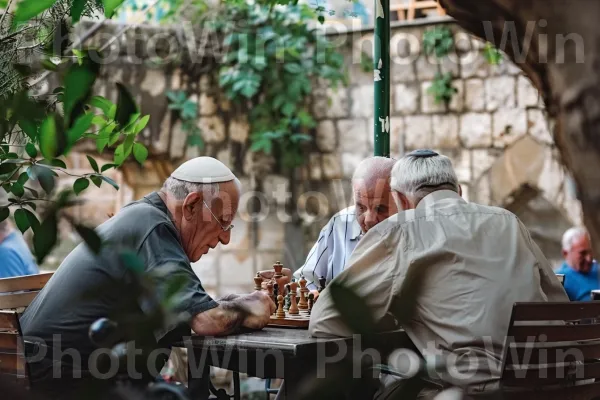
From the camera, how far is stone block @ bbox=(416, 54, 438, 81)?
8.12 meters

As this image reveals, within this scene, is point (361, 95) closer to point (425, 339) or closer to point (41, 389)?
point (425, 339)

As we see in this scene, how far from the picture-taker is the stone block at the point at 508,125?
7891mm

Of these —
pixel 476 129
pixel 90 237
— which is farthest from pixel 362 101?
pixel 90 237

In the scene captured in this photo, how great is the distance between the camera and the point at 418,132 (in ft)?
27.0

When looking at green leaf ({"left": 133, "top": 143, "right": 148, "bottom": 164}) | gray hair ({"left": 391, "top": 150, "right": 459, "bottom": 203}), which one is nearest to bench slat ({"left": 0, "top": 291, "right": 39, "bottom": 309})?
green leaf ({"left": 133, "top": 143, "right": 148, "bottom": 164})

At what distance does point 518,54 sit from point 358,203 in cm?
334

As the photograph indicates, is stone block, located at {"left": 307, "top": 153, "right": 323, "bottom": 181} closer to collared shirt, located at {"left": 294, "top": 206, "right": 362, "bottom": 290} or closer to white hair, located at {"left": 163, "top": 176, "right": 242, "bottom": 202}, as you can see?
collared shirt, located at {"left": 294, "top": 206, "right": 362, "bottom": 290}

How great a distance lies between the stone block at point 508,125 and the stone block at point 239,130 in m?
2.35

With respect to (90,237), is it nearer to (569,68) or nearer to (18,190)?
(569,68)

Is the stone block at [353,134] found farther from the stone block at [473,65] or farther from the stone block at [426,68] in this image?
the stone block at [473,65]

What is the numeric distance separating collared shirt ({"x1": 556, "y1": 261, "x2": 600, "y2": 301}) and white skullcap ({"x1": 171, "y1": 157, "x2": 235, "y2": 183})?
3542 mm

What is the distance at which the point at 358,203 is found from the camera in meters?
3.96

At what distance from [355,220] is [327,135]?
13.9ft

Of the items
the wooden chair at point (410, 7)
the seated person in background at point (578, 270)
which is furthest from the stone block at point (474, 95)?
the seated person in background at point (578, 270)
